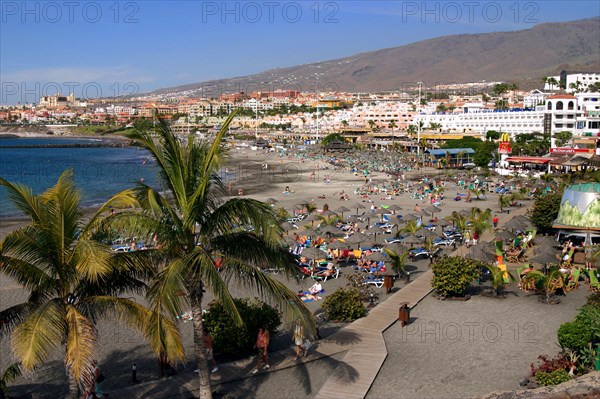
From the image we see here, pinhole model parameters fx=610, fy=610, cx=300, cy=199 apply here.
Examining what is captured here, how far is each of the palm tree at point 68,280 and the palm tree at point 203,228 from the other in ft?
1.45

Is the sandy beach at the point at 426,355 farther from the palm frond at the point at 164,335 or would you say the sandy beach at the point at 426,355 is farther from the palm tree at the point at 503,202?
the palm tree at the point at 503,202

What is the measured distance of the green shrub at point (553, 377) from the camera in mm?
9562

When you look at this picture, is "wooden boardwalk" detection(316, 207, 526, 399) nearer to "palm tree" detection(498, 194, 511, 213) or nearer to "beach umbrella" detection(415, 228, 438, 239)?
"beach umbrella" detection(415, 228, 438, 239)

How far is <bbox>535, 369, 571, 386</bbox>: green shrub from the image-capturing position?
31.4 feet

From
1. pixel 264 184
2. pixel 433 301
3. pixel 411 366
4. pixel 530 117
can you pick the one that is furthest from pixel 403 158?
pixel 411 366

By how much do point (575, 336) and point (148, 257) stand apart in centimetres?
739

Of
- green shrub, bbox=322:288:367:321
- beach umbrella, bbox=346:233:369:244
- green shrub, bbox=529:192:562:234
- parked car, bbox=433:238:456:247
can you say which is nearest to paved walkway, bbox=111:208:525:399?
green shrub, bbox=322:288:367:321

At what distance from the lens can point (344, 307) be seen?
1357 cm

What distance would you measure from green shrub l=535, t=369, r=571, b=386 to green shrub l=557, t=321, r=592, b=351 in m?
0.84

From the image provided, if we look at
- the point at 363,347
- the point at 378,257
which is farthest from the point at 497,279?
the point at 363,347

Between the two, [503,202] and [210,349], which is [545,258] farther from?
[503,202]

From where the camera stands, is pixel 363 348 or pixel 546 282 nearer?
pixel 363 348

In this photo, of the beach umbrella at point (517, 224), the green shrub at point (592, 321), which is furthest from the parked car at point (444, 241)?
the green shrub at point (592, 321)

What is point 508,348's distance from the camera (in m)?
12.0
